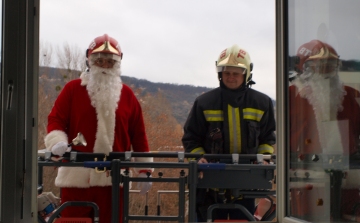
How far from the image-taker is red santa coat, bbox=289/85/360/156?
2775 mm

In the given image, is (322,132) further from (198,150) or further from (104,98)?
(104,98)

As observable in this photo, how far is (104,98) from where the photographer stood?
4312 mm

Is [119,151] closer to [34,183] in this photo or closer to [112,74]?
[112,74]

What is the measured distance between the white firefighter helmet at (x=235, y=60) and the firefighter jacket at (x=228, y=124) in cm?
14

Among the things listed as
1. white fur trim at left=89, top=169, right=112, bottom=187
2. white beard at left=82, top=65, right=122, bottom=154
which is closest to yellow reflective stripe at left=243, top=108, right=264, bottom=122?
white beard at left=82, top=65, right=122, bottom=154

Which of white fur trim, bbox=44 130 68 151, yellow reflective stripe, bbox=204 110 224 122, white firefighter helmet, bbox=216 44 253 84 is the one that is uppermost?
white firefighter helmet, bbox=216 44 253 84

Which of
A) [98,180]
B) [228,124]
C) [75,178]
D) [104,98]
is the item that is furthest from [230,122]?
[75,178]

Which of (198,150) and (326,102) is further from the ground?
(326,102)

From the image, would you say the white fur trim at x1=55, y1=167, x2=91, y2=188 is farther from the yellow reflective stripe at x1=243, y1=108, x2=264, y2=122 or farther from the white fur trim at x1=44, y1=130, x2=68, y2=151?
the yellow reflective stripe at x1=243, y1=108, x2=264, y2=122

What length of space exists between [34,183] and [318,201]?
4.61 ft

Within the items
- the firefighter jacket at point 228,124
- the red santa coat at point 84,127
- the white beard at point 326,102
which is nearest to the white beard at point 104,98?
the red santa coat at point 84,127

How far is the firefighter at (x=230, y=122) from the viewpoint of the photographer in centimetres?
432

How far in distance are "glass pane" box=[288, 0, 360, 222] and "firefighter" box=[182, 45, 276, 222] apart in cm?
106

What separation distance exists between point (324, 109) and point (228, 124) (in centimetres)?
133
